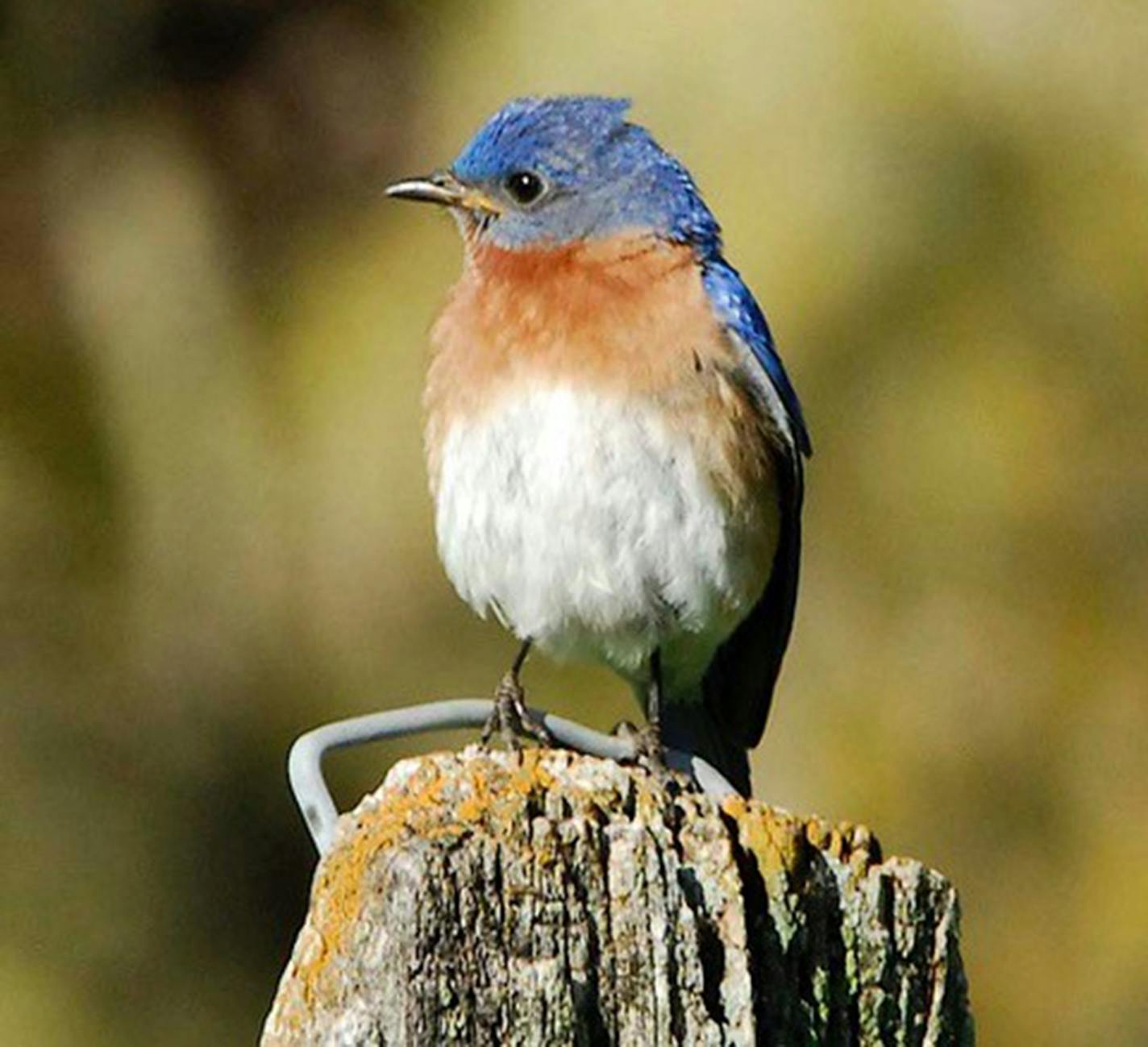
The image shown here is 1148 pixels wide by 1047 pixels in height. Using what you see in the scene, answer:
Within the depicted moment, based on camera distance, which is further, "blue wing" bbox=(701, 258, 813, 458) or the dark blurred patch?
the dark blurred patch

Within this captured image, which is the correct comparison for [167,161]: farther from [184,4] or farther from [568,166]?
[568,166]

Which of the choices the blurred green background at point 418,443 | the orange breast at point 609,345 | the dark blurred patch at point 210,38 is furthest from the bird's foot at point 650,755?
the dark blurred patch at point 210,38

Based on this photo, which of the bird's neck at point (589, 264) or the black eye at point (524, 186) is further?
the black eye at point (524, 186)

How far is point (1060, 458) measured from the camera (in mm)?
8992

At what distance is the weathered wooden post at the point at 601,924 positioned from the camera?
3.09 meters

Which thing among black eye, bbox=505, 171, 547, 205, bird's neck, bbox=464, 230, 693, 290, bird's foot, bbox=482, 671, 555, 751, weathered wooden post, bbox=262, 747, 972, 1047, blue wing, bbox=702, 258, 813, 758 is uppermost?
black eye, bbox=505, 171, 547, 205

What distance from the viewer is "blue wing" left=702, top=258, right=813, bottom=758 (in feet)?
20.7

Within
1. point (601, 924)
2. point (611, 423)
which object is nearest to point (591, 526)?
point (611, 423)

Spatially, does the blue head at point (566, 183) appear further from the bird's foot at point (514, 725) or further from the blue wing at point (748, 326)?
the bird's foot at point (514, 725)

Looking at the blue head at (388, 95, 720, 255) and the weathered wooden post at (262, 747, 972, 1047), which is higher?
the blue head at (388, 95, 720, 255)

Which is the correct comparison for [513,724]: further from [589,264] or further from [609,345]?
[589,264]

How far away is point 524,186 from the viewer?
21.5 feet

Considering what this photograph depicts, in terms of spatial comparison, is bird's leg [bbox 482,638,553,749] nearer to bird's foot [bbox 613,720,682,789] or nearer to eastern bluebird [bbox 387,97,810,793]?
bird's foot [bbox 613,720,682,789]

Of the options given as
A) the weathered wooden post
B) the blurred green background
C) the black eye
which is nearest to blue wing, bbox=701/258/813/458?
the black eye
